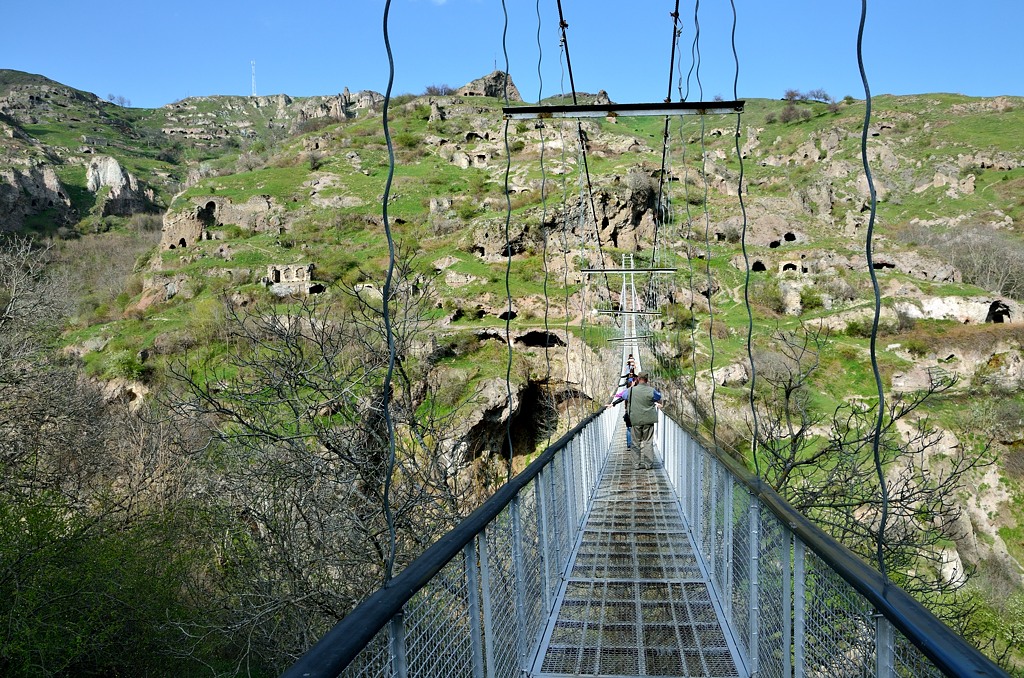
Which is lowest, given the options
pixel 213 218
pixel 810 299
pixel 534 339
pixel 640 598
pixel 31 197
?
pixel 640 598

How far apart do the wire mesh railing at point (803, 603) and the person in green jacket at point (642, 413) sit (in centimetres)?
414

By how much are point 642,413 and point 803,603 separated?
623cm

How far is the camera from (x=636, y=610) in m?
3.67

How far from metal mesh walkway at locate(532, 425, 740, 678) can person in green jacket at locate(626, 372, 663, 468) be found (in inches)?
92.1

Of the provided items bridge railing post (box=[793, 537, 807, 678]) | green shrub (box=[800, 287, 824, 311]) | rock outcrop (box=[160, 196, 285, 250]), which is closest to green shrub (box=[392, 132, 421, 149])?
rock outcrop (box=[160, 196, 285, 250])

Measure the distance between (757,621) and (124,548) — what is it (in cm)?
1301

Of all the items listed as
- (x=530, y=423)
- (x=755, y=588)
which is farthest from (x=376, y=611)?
(x=530, y=423)

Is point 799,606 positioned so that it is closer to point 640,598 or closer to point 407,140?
point 640,598

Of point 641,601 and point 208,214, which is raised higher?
point 208,214

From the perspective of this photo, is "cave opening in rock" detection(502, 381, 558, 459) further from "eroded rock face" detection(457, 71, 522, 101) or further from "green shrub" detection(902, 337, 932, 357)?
"eroded rock face" detection(457, 71, 522, 101)

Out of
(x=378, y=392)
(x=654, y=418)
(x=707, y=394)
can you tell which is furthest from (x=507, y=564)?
(x=707, y=394)

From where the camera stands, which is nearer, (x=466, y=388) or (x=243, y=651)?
(x=243, y=651)

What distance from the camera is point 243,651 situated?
1170cm

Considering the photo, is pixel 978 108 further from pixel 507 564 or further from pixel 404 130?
pixel 507 564
